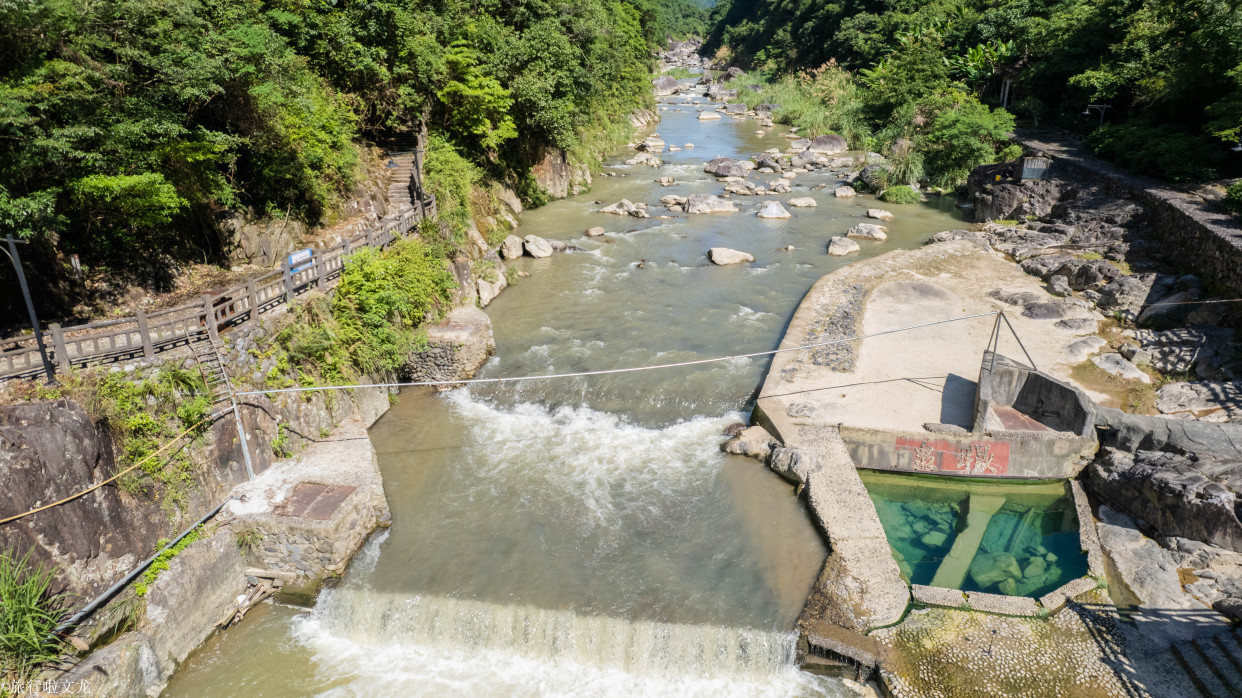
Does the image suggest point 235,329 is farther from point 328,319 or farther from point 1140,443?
point 1140,443

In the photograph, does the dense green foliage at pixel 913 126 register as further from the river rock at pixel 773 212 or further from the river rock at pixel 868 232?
the river rock at pixel 868 232

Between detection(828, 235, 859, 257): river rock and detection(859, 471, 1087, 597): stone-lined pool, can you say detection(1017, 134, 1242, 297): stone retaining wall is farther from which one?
detection(859, 471, 1087, 597): stone-lined pool

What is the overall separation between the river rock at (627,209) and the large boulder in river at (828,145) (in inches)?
831

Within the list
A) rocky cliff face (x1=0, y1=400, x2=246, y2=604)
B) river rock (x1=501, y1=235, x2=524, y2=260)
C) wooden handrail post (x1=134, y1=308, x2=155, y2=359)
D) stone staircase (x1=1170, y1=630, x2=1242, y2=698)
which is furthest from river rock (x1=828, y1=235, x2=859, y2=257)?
rocky cliff face (x1=0, y1=400, x2=246, y2=604)

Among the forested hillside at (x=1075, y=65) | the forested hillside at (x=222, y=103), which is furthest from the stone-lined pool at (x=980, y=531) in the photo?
the forested hillside at (x=1075, y=65)

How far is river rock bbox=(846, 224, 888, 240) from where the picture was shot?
29641 mm

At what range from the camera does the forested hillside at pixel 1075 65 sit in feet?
83.8

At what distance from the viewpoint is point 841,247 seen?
27.5 metres

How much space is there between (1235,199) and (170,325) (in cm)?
3004

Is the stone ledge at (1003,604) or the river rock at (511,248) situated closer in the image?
the stone ledge at (1003,604)

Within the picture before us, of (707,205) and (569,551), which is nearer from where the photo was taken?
(569,551)

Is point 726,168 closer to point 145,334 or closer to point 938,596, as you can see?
point 938,596

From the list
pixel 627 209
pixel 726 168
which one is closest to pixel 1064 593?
pixel 627 209

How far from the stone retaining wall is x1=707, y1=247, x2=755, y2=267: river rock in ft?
47.0
